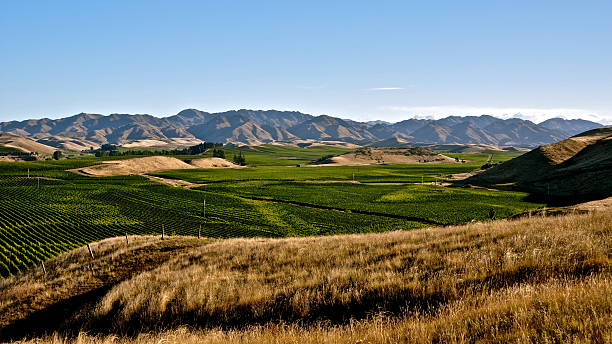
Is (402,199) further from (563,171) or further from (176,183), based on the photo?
(176,183)

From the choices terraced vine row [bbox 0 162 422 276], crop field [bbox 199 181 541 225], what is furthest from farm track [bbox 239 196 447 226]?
terraced vine row [bbox 0 162 422 276]

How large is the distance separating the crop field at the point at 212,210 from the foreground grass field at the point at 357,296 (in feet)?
111

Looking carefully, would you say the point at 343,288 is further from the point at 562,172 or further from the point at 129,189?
the point at 562,172

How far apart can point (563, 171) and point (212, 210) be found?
331 ft

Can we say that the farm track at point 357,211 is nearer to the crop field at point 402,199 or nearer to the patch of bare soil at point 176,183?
the crop field at point 402,199

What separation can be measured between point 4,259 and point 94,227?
722 inches

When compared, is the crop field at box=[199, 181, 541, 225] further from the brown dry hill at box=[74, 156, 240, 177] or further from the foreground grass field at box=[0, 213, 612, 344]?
the brown dry hill at box=[74, 156, 240, 177]

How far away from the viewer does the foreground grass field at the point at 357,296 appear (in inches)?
254

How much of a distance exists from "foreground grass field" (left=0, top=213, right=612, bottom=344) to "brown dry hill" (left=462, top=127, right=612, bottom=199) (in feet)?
304

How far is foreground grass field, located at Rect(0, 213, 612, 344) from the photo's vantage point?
6.45 m

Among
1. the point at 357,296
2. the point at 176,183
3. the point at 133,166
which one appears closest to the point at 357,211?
the point at 357,296

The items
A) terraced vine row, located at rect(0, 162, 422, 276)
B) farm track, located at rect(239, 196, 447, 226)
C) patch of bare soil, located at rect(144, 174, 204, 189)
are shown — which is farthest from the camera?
patch of bare soil, located at rect(144, 174, 204, 189)

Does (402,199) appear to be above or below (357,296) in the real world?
below

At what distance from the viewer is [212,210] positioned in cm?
7862
